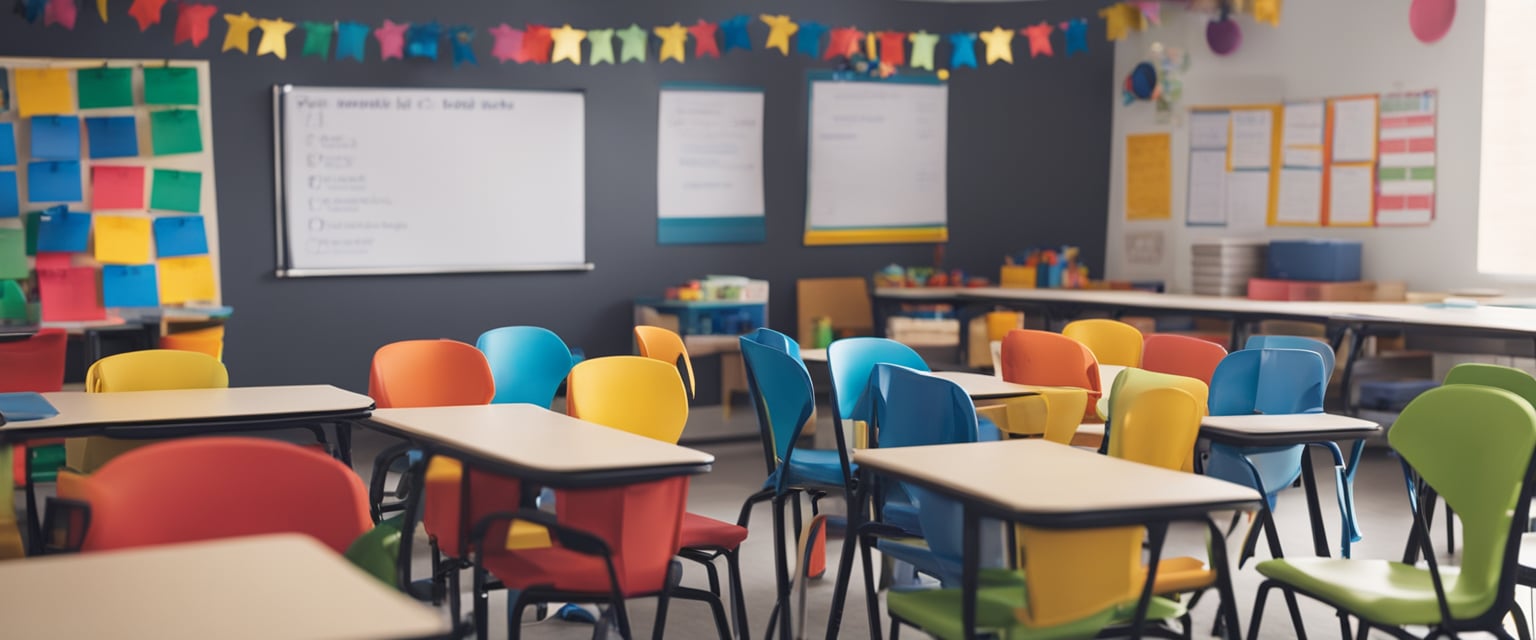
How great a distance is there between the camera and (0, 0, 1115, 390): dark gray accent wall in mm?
7734

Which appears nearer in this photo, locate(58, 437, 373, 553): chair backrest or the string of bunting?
locate(58, 437, 373, 553): chair backrest

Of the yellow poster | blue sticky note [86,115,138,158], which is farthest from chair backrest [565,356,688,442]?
the yellow poster

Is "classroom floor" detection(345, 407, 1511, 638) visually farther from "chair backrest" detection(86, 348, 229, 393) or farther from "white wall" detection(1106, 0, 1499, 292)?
"white wall" detection(1106, 0, 1499, 292)

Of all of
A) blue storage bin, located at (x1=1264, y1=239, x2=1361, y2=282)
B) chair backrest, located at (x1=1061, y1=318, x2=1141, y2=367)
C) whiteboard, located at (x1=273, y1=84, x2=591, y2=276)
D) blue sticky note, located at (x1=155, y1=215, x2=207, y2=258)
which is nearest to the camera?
chair backrest, located at (x1=1061, y1=318, x2=1141, y2=367)

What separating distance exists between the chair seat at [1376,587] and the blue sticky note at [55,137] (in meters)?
6.29

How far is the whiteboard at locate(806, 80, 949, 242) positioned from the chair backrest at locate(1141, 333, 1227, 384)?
402 cm

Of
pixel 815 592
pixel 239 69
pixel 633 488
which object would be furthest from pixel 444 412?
pixel 239 69

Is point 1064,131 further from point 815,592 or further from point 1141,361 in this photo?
point 815,592

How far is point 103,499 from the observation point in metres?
2.39

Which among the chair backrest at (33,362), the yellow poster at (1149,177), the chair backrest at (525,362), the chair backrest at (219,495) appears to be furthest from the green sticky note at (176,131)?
the yellow poster at (1149,177)

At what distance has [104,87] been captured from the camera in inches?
291

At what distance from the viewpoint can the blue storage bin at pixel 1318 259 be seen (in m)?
8.26

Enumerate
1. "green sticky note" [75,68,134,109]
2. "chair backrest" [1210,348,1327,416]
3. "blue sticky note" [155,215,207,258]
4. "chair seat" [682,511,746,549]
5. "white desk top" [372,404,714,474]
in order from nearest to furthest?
"white desk top" [372,404,714,474] < "chair seat" [682,511,746,549] < "chair backrest" [1210,348,1327,416] < "green sticky note" [75,68,134,109] < "blue sticky note" [155,215,207,258]

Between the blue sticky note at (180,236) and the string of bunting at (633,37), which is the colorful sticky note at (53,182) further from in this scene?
the string of bunting at (633,37)
